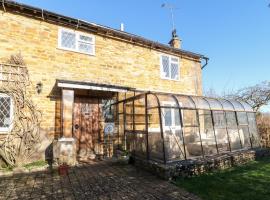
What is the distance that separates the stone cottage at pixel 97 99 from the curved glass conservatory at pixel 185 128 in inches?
1.5

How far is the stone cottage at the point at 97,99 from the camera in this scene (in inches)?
292

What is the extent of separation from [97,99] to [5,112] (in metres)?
3.72

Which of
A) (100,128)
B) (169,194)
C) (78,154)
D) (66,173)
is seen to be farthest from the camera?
(100,128)

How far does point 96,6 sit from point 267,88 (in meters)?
17.3

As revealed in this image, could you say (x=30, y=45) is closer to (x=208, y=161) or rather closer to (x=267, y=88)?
(x=208, y=161)

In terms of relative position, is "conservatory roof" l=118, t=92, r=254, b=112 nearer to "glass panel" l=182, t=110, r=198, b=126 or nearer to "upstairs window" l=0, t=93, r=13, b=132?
"glass panel" l=182, t=110, r=198, b=126

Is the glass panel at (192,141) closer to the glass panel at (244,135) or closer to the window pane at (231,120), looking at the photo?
the window pane at (231,120)

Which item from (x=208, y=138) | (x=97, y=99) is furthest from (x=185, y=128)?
(x=97, y=99)

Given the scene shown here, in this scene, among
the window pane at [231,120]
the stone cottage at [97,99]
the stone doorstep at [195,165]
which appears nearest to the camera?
the stone doorstep at [195,165]

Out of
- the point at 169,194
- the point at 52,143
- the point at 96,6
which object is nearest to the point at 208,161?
the point at 169,194

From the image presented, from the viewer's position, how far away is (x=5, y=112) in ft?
24.1

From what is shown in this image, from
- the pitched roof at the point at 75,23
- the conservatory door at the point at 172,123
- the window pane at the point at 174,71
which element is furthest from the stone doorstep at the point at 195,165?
the pitched roof at the point at 75,23

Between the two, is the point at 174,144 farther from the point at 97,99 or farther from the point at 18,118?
the point at 18,118

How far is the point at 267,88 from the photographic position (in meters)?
19.0
